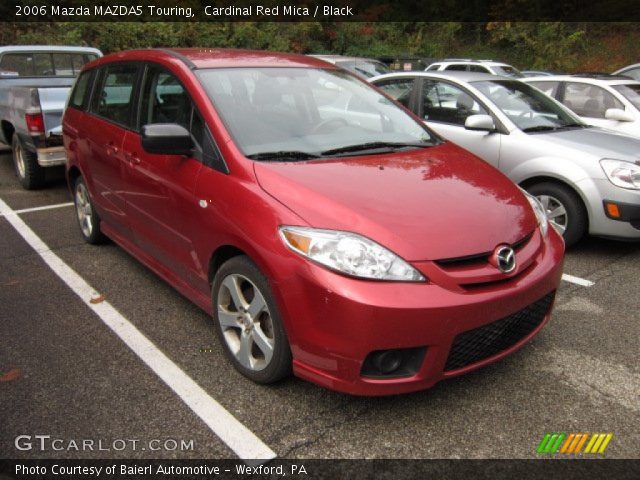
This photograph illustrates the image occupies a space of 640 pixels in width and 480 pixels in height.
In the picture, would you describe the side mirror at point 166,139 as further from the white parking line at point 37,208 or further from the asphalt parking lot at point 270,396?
the white parking line at point 37,208

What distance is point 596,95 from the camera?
7.12m

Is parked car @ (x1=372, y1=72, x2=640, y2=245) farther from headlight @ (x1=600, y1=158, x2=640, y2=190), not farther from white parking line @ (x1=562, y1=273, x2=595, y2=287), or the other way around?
white parking line @ (x1=562, y1=273, x2=595, y2=287)

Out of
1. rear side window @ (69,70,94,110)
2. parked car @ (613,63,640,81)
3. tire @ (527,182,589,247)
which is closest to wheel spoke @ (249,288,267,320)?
rear side window @ (69,70,94,110)

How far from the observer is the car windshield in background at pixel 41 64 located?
8109mm

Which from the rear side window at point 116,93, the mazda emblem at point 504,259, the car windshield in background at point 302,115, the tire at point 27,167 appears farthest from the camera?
the tire at point 27,167

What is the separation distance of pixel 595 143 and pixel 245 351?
12.2 ft

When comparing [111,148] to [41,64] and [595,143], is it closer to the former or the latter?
[595,143]

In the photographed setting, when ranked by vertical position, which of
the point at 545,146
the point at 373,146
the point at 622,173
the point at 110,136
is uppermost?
the point at 373,146

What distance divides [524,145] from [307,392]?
3.30 meters

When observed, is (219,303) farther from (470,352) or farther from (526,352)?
(526,352)

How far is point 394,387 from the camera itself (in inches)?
95.7

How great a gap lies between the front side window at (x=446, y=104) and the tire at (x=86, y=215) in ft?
11.5

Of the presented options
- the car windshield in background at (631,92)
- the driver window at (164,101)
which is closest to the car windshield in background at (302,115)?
the driver window at (164,101)

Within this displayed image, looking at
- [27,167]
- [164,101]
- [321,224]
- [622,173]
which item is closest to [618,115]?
[622,173]
